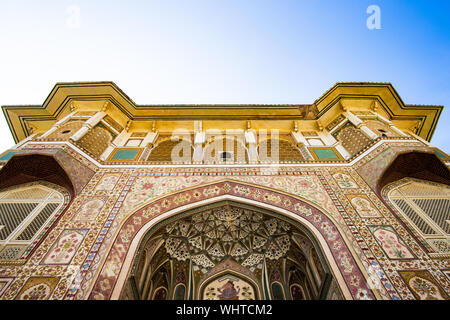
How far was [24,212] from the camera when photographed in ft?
14.0

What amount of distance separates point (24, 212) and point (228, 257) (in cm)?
366

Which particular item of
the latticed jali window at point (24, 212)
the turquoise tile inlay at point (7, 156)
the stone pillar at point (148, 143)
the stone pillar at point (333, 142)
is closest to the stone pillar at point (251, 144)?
the stone pillar at point (333, 142)

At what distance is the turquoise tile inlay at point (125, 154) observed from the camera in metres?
5.77

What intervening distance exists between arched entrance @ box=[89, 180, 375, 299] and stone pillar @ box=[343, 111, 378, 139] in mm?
2433

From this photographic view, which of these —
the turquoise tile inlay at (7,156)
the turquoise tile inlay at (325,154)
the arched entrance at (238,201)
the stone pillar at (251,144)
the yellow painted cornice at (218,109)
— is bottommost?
the arched entrance at (238,201)

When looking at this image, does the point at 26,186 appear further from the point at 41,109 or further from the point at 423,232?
the point at 423,232

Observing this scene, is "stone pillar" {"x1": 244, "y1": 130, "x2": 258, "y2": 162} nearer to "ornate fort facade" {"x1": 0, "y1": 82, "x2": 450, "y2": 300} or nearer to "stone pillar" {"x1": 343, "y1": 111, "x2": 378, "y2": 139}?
"ornate fort facade" {"x1": 0, "y1": 82, "x2": 450, "y2": 300}

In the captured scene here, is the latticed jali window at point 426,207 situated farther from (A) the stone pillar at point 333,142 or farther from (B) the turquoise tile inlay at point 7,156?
(B) the turquoise tile inlay at point 7,156

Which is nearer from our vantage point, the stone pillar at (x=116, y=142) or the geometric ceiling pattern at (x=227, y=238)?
the geometric ceiling pattern at (x=227, y=238)

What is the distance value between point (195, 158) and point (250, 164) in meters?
1.39

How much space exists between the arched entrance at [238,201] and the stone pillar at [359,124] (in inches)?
95.8

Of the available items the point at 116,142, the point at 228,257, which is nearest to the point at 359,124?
the point at 228,257

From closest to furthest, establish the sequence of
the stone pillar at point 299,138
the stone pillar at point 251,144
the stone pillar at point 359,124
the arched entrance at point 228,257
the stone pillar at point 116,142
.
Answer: the arched entrance at point 228,257 < the stone pillar at point 359,124 < the stone pillar at point 116,142 < the stone pillar at point 251,144 < the stone pillar at point 299,138

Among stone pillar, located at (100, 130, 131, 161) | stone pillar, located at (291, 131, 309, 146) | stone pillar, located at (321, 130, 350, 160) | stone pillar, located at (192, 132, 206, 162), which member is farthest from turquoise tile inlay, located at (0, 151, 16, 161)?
stone pillar, located at (321, 130, 350, 160)
